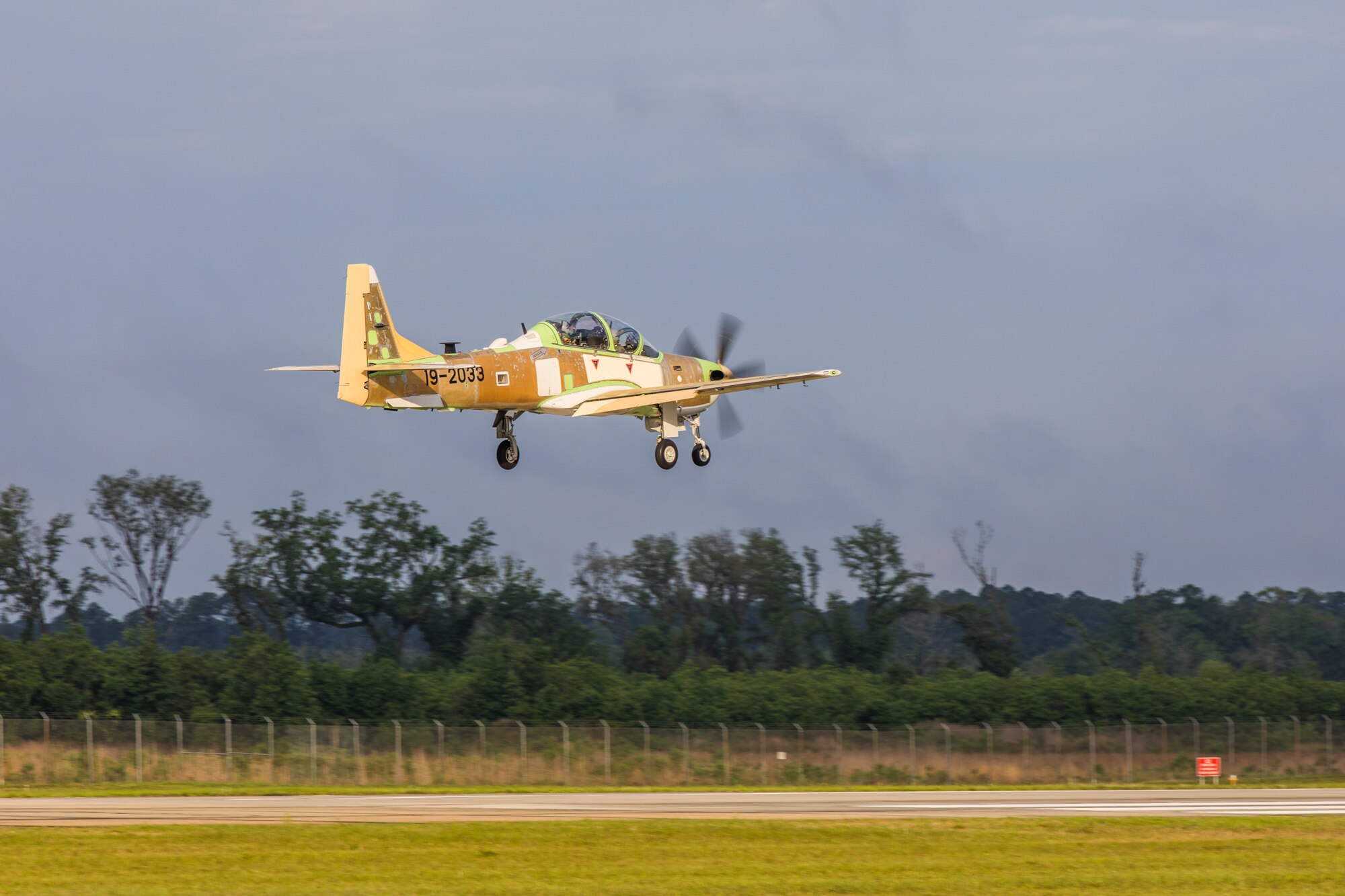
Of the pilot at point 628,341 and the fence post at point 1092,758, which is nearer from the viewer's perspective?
the pilot at point 628,341

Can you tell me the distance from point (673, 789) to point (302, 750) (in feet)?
39.0

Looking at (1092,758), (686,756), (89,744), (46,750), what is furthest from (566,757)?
(1092,758)

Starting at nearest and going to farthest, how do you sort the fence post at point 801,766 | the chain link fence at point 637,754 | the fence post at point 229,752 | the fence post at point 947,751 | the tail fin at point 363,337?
the tail fin at point 363,337, the chain link fence at point 637,754, the fence post at point 229,752, the fence post at point 801,766, the fence post at point 947,751

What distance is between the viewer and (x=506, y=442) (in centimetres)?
3447

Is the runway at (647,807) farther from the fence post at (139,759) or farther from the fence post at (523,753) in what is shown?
the fence post at (139,759)

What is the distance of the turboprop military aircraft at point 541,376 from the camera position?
31500 millimetres

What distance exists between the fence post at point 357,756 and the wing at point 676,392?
2076 cm

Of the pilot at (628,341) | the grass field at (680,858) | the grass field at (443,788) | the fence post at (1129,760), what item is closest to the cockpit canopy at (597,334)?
the pilot at (628,341)

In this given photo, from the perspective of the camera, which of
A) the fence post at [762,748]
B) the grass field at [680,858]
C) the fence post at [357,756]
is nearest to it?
the grass field at [680,858]

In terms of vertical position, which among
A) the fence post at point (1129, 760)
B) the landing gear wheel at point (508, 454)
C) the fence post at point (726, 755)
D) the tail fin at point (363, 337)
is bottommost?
the fence post at point (1129, 760)

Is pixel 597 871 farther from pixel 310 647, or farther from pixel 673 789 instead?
pixel 310 647

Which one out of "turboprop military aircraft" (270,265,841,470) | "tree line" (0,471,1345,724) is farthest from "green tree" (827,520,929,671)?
"turboprop military aircraft" (270,265,841,470)

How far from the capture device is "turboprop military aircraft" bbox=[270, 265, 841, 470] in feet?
103

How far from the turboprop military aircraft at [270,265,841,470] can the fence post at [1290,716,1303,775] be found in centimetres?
3120
